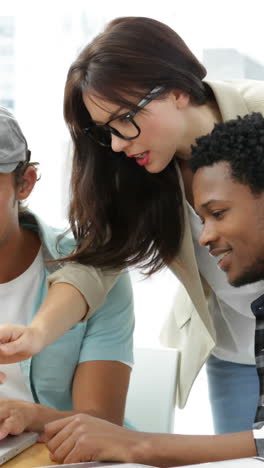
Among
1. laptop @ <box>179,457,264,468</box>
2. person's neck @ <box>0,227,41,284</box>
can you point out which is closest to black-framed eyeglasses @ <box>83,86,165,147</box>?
person's neck @ <box>0,227,41,284</box>

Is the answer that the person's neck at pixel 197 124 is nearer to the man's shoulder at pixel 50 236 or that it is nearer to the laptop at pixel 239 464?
the man's shoulder at pixel 50 236

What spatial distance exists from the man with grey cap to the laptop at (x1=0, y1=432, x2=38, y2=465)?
212 mm

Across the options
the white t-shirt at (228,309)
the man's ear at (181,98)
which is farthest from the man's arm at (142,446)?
the man's ear at (181,98)

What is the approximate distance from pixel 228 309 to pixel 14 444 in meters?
0.68

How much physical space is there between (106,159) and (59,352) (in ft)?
1.32

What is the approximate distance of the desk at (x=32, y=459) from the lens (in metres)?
1.09

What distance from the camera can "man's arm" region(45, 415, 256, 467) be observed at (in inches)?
41.1

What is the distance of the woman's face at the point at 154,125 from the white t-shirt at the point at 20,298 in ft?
1.20

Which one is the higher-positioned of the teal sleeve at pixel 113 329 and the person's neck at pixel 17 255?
the person's neck at pixel 17 255

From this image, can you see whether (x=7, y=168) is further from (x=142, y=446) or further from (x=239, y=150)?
(x=142, y=446)

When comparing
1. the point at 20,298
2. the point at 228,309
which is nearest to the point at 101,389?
the point at 20,298

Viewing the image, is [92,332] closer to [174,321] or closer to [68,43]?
[174,321]

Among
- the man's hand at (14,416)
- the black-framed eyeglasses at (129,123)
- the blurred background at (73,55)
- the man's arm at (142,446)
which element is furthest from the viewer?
the blurred background at (73,55)

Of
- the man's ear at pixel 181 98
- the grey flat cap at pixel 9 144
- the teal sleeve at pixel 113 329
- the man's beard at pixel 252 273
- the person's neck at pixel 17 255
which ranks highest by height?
the man's ear at pixel 181 98
